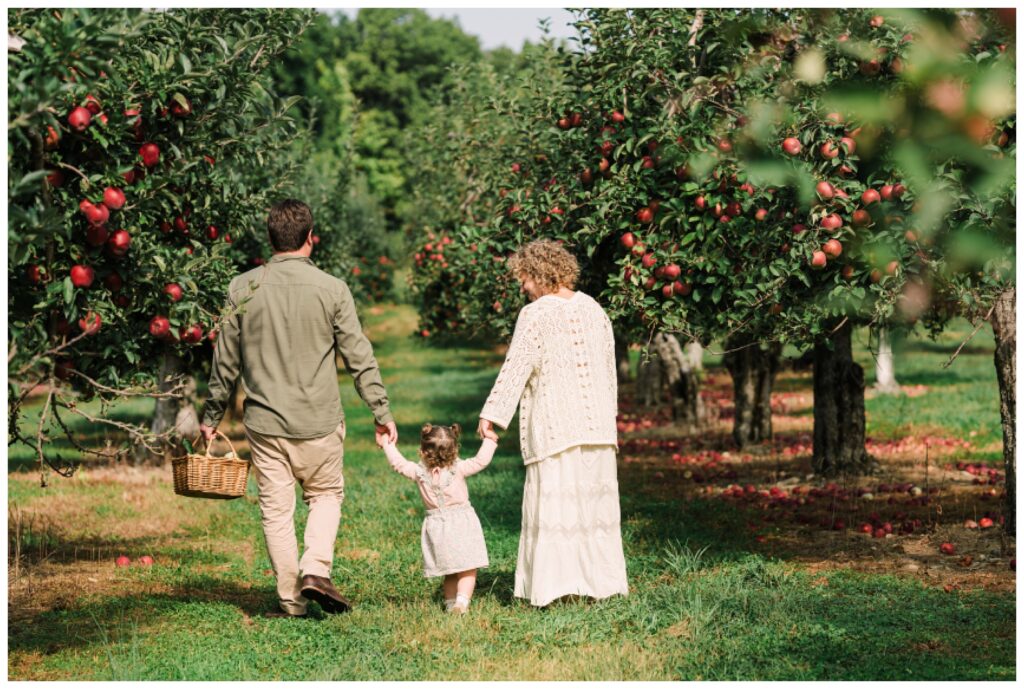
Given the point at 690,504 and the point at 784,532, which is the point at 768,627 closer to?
the point at 784,532

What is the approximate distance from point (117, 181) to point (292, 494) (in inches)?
76.9

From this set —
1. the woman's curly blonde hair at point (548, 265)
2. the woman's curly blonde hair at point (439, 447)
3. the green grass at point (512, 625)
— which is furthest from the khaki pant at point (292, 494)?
the woman's curly blonde hair at point (548, 265)

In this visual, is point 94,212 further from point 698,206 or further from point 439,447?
point 698,206

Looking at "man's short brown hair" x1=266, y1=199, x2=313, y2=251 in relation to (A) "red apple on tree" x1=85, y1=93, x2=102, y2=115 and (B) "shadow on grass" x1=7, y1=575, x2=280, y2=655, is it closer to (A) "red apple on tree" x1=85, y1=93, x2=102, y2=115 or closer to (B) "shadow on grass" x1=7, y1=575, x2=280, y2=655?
(A) "red apple on tree" x1=85, y1=93, x2=102, y2=115

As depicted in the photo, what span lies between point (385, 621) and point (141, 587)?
214 cm

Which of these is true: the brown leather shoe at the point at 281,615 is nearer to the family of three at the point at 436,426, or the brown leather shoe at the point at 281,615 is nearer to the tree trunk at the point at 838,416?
the family of three at the point at 436,426

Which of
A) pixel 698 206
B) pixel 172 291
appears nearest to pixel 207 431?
pixel 172 291

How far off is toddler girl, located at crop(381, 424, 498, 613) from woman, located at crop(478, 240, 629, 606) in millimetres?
254

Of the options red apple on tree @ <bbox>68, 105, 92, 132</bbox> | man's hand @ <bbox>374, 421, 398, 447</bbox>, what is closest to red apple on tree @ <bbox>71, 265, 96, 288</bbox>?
red apple on tree @ <bbox>68, 105, 92, 132</bbox>

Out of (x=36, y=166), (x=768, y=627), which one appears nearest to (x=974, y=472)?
(x=768, y=627)

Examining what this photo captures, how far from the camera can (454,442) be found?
6.43 metres

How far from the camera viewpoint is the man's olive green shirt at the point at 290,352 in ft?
20.0

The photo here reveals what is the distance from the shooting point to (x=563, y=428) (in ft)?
21.3

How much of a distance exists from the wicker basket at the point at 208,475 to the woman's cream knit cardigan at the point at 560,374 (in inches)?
58.3
